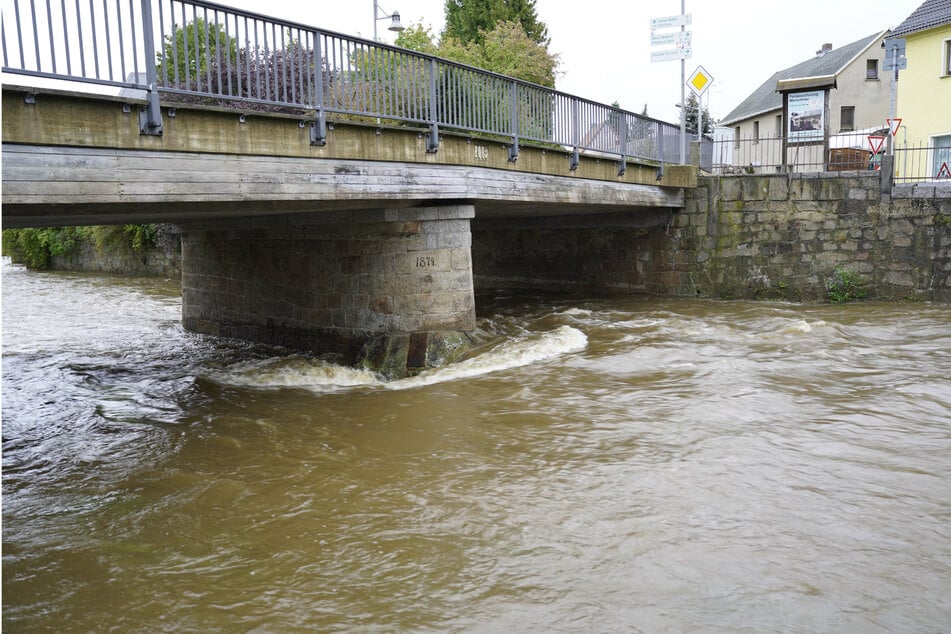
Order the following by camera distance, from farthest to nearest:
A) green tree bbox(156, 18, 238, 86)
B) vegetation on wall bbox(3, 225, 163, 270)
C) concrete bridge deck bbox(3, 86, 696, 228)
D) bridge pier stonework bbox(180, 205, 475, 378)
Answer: vegetation on wall bbox(3, 225, 163, 270) → bridge pier stonework bbox(180, 205, 475, 378) → green tree bbox(156, 18, 238, 86) → concrete bridge deck bbox(3, 86, 696, 228)

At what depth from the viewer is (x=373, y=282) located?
39.4 feet

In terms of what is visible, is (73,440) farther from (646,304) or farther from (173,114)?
(646,304)

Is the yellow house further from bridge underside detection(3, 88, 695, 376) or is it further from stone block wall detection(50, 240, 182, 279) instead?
stone block wall detection(50, 240, 182, 279)

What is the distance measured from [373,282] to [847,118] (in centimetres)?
3349

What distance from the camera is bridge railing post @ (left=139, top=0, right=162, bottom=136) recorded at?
695 cm

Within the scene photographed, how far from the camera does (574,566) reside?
5.15 meters

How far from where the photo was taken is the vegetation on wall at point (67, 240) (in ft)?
104

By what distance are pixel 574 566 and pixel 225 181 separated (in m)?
5.17

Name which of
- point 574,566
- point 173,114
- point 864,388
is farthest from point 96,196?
point 864,388

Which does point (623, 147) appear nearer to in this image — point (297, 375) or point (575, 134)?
point (575, 134)

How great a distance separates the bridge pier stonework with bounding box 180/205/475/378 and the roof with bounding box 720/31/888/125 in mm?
28265

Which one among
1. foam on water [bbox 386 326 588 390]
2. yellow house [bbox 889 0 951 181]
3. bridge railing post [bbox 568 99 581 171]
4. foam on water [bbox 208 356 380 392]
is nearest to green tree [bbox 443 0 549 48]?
yellow house [bbox 889 0 951 181]

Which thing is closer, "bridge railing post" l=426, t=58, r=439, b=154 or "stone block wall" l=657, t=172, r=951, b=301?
"bridge railing post" l=426, t=58, r=439, b=154

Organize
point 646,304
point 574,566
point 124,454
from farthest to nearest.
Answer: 1. point 646,304
2. point 124,454
3. point 574,566
